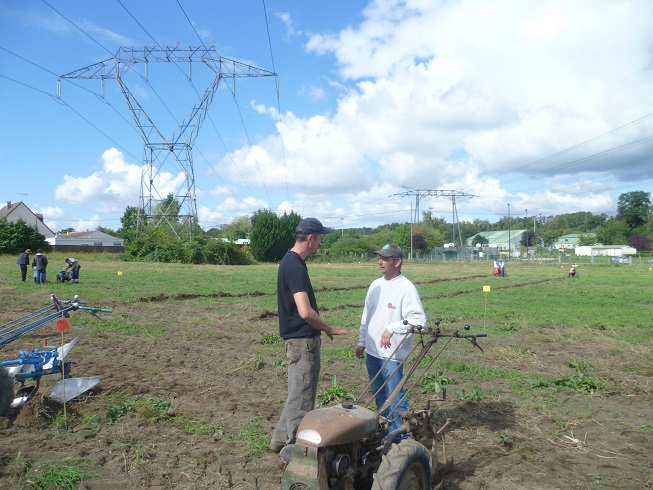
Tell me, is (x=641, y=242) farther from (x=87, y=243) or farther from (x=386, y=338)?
(x=386, y=338)

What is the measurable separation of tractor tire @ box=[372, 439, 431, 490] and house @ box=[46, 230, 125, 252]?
246ft

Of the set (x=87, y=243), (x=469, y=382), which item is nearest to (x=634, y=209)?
(x=87, y=243)

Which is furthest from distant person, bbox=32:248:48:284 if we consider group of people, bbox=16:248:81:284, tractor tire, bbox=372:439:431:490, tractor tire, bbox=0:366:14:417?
tractor tire, bbox=372:439:431:490

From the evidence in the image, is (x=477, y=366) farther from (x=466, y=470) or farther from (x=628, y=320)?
(x=628, y=320)

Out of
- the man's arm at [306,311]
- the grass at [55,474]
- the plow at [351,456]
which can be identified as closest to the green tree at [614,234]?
the man's arm at [306,311]

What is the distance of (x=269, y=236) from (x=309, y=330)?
6714cm

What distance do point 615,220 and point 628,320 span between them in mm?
135805

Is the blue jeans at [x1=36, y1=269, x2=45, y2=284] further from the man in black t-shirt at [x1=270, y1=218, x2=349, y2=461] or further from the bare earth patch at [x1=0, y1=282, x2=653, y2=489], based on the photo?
the man in black t-shirt at [x1=270, y1=218, x2=349, y2=461]

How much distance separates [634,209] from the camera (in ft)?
426

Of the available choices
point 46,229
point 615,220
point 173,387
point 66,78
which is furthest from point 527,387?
point 615,220

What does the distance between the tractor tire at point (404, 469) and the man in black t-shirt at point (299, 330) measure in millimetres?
1089

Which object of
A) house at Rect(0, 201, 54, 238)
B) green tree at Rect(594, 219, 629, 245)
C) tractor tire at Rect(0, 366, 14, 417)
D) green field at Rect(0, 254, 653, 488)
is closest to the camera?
tractor tire at Rect(0, 366, 14, 417)

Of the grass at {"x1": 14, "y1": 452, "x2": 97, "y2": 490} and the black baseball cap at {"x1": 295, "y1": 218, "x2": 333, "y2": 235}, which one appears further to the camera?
the black baseball cap at {"x1": 295, "y1": 218, "x2": 333, "y2": 235}

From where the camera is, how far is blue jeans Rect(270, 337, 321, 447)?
4645mm
